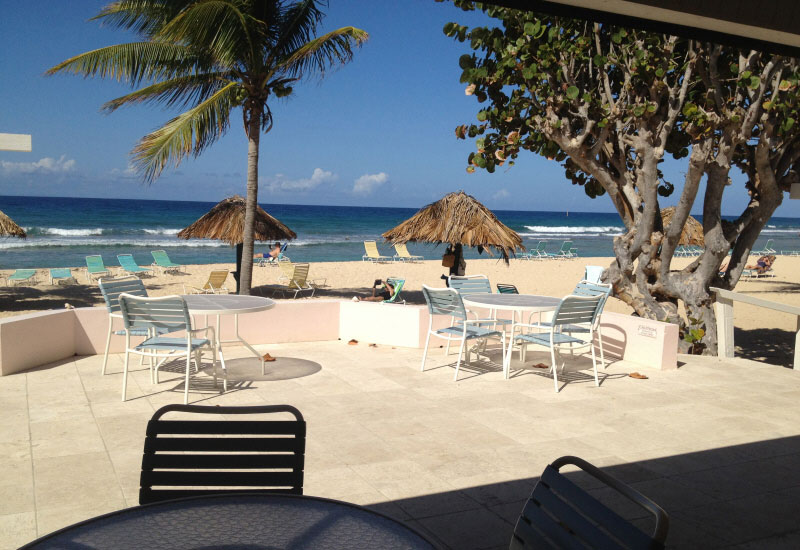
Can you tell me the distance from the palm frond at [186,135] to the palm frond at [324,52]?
1011mm

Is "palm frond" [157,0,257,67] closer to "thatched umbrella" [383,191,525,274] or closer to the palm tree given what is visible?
the palm tree

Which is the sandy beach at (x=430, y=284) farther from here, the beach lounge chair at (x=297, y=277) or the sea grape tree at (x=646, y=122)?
the sea grape tree at (x=646, y=122)

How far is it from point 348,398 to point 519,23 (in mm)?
5262

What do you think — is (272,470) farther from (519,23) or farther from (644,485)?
(519,23)

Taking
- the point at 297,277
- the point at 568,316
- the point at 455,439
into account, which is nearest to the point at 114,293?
the point at 455,439

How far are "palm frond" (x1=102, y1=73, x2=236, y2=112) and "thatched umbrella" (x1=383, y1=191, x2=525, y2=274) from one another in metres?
3.94

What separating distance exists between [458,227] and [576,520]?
30.5 ft

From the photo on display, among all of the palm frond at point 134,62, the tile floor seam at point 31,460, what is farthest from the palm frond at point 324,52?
the tile floor seam at point 31,460

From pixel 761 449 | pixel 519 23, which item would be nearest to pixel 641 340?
pixel 761 449

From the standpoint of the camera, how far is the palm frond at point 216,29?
9.08 metres

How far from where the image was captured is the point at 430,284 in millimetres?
19609

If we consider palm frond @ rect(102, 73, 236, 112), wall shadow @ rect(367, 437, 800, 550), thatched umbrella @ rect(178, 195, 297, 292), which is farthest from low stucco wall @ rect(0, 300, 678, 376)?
thatched umbrella @ rect(178, 195, 297, 292)

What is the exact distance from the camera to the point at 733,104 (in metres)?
7.37

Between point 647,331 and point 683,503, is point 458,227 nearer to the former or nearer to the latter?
point 647,331
